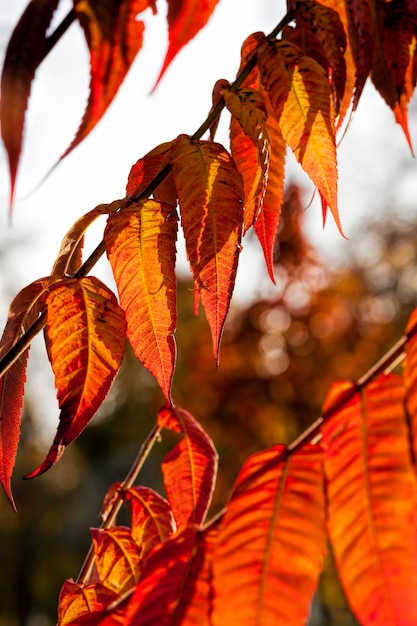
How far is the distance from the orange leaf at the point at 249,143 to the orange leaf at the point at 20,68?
0.20 meters

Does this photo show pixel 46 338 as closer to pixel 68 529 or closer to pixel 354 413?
pixel 354 413

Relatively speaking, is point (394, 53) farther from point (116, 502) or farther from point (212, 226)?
point (116, 502)

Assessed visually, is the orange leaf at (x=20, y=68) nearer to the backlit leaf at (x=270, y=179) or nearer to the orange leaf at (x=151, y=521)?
the backlit leaf at (x=270, y=179)

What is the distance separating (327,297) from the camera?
1011cm

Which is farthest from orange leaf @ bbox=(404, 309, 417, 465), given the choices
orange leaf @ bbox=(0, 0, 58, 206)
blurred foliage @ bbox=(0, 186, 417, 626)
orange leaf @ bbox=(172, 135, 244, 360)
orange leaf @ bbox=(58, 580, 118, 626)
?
blurred foliage @ bbox=(0, 186, 417, 626)

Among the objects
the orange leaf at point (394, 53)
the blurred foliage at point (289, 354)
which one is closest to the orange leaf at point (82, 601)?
the orange leaf at point (394, 53)

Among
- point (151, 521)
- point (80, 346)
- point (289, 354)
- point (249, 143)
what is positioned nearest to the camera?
point (80, 346)

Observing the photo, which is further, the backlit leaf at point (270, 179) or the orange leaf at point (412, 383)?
the backlit leaf at point (270, 179)

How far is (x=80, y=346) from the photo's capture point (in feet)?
1.60

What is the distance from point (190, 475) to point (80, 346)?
0.25 metres

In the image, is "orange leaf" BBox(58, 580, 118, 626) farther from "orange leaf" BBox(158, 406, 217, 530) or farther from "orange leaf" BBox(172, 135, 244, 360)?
"orange leaf" BBox(172, 135, 244, 360)

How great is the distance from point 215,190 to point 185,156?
0.04 metres

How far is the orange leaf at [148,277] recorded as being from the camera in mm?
495

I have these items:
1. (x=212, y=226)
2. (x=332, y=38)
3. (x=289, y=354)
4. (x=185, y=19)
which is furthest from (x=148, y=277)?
(x=289, y=354)
